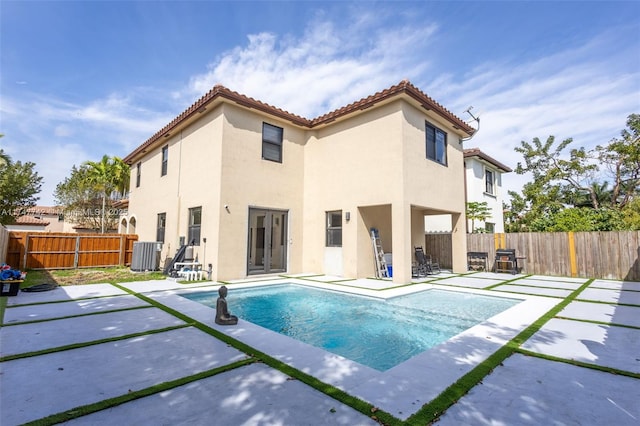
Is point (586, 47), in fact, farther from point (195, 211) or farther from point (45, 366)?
point (45, 366)

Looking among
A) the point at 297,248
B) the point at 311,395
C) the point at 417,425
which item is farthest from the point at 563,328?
the point at 297,248

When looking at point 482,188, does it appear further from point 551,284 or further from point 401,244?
point 401,244

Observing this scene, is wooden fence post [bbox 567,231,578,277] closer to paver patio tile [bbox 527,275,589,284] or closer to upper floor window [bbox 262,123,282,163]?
paver patio tile [bbox 527,275,589,284]

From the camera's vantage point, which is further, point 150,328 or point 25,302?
point 25,302

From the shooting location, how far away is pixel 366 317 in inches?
241

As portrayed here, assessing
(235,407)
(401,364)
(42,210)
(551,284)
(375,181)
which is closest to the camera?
(235,407)

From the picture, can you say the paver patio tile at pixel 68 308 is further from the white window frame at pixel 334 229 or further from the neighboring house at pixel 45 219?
the neighboring house at pixel 45 219

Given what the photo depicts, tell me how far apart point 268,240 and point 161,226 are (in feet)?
20.4

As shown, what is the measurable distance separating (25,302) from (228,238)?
517 cm

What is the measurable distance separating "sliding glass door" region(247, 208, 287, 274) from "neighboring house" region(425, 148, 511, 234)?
32.5 feet

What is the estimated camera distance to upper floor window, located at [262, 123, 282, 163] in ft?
38.6

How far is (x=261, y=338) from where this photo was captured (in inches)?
171

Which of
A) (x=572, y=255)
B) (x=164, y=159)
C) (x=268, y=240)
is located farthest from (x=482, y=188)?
(x=164, y=159)

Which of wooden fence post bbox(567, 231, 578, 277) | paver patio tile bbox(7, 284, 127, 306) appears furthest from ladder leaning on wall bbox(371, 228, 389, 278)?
paver patio tile bbox(7, 284, 127, 306)
